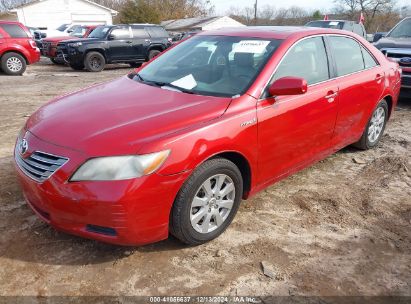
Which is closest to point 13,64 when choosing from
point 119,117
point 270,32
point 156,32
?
point 156,32

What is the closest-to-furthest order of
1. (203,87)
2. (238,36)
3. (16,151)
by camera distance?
(16,151) → (203,87) → (238,36)

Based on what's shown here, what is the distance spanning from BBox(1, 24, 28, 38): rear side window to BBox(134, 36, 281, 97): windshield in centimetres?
1099

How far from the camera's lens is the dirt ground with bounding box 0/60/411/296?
2.68 m

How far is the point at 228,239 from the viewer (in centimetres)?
323

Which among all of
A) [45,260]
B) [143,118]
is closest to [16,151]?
[45,260]

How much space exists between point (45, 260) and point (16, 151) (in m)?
0.93

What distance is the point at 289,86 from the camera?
10.4 ft

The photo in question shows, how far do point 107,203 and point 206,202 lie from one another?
2.70 feet

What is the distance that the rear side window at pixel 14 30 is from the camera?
1289 centimetres

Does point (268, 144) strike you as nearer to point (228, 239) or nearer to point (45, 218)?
point (228, 239)

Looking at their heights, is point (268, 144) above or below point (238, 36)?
below

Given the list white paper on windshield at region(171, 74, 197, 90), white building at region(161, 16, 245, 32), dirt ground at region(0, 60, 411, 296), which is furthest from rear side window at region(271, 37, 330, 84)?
white building at region(161, 16, 245, 32)

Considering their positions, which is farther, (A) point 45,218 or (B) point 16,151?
(B) point 16,151

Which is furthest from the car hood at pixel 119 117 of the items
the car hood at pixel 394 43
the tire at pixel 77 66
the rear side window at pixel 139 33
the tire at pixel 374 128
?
the rear side window at pixel 139 33
